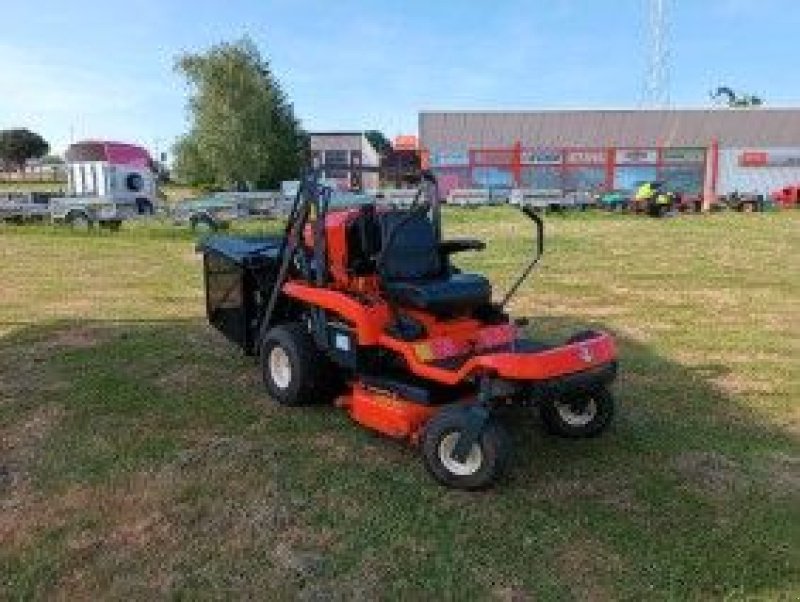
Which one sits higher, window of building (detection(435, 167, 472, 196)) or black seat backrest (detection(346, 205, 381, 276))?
window of building (detection(435, 167, 472, 196))

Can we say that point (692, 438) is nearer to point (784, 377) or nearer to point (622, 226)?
point (784, 377)

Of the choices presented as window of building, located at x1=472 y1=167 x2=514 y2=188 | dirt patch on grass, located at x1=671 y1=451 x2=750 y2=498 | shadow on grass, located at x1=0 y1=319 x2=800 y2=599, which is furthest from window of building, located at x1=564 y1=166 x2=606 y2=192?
dirt patch on grass, located at x1=671 y1=451 x2=750 y2=498

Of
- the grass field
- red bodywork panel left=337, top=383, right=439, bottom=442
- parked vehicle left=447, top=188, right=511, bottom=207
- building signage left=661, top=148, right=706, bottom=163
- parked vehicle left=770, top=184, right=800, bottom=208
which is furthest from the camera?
building signage left=661, top=148, right=706, bottom=163

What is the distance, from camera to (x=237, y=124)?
164ft

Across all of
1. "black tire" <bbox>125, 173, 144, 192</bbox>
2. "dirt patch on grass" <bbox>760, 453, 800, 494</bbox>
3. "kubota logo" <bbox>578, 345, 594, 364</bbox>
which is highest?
"black tire" <bbox>125, 173, 144, 192</bbox>

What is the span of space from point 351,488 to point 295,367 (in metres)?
1.48

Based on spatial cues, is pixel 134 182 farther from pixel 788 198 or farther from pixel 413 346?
pixel 788 198

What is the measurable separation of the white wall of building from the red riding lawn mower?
46.6m

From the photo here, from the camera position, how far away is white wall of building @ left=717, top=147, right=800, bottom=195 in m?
50.0

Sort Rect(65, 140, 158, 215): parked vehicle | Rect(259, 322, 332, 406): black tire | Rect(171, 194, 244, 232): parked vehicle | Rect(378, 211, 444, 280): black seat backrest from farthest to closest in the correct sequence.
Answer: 1. Rect(65, 140, 158, 215): parked vehicle
2. Rect(171, 194, 244, 232): parked vehicle
3. Rect(259, 322, 332, 406): black tire
4. Rect(378, 211, 444, 280): black seat backrest

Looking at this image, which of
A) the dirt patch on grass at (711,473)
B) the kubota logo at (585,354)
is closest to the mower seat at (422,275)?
the kubota logo at (585,354)

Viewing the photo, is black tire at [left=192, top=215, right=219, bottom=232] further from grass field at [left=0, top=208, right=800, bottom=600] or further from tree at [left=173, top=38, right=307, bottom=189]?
tree at [left=173, top=38, right=307, bottom=189]

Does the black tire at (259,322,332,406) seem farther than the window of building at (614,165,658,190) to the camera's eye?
No

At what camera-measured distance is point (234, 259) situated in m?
7.78
